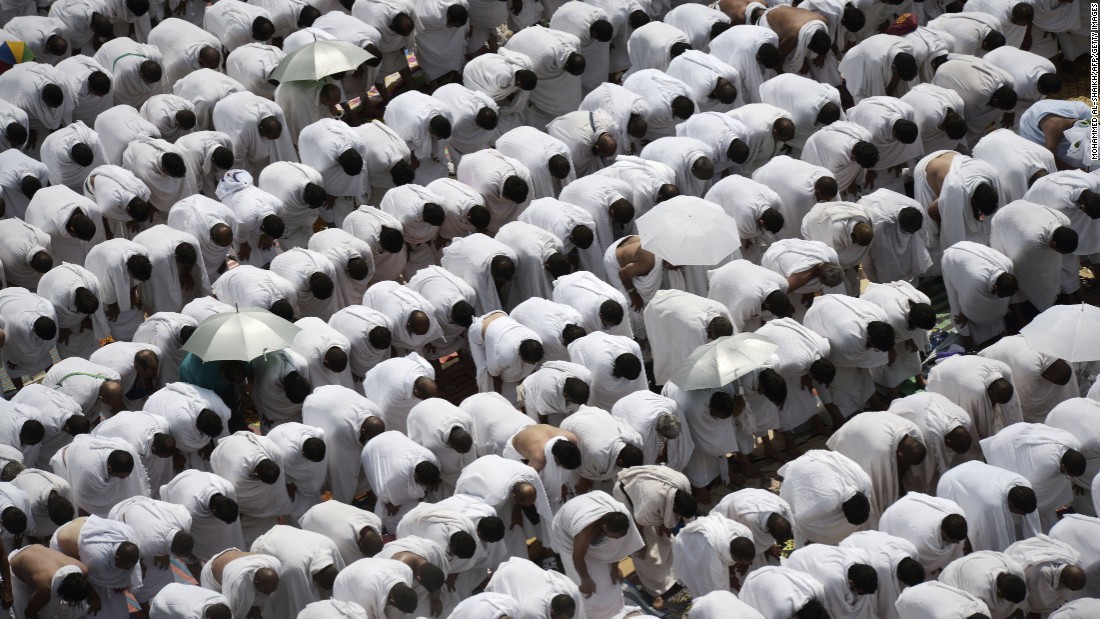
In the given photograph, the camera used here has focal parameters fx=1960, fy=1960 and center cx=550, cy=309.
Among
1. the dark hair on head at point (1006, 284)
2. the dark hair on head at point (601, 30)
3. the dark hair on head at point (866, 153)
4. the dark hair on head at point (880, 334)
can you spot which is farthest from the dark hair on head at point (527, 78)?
the dark hair on head at point (1006, 284)

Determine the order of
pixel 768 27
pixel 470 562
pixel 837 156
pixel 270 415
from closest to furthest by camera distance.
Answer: pixel 470 562 < pixel 270 415 < pixel 837 156 < pixel 768 27

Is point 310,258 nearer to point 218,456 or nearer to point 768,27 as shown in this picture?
point 218,456

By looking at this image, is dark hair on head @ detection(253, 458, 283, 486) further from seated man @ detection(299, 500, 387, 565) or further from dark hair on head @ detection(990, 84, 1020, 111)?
dark hair on head @ detection(990, 84, 1020, 111)

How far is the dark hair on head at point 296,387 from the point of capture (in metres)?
14.7

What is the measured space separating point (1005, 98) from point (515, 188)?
4.36m

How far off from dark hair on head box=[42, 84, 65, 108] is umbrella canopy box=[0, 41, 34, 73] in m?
0.79

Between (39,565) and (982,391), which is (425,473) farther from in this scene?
(982,391)

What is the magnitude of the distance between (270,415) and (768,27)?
6.38m

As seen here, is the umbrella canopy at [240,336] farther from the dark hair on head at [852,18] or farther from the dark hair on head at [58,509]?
the dark hair on head at [852,18]

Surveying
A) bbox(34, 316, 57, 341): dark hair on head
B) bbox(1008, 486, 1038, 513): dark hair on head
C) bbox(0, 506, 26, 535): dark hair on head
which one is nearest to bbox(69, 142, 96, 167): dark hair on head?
bbox(34, 316, 57, 341): dark hair on head

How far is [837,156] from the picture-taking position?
16.5 metres

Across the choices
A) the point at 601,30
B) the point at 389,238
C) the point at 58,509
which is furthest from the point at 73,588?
the point at 601,30

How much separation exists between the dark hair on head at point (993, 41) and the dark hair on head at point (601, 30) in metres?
3.44

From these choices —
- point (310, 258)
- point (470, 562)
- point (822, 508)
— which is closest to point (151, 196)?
point (310, 258)
